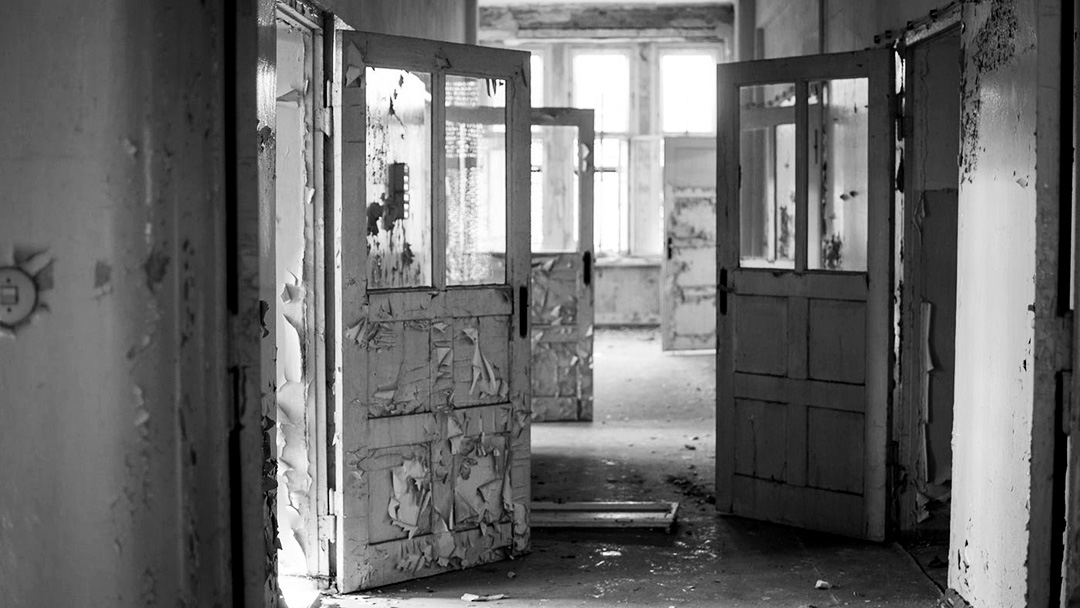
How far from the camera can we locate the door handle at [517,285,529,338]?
4.27 meters

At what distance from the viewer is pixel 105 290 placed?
72.5 inches

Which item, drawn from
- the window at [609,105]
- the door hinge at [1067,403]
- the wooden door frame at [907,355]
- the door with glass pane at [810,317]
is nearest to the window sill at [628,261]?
the window at [609,105]

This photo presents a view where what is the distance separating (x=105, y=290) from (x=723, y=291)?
3.40 m

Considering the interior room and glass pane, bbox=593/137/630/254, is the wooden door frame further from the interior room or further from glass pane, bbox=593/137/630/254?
glass pane, bbox=593/137/630/254

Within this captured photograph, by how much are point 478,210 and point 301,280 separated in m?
0.73

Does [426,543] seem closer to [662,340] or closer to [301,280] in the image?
[301,280]

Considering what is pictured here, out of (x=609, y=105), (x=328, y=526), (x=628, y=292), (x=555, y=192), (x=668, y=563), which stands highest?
(x=609, y=105)

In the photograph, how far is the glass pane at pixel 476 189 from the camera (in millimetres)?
4137

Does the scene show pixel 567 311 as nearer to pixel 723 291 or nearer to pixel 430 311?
pixel 723 291

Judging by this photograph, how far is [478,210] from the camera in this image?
14.0 ft

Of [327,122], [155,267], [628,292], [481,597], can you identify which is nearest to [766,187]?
[327,122]

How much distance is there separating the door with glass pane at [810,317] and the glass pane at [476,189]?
1096mm

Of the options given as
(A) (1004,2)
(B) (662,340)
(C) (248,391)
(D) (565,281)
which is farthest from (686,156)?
(C) (248,391)

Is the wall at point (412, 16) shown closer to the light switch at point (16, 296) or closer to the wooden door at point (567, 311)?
the wooden door at point (567, 311)
